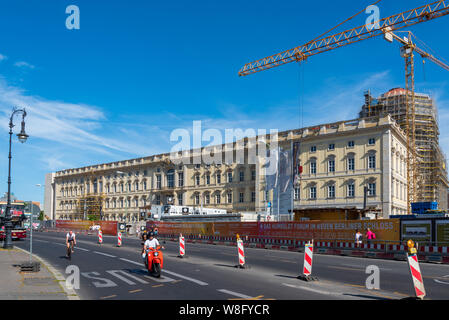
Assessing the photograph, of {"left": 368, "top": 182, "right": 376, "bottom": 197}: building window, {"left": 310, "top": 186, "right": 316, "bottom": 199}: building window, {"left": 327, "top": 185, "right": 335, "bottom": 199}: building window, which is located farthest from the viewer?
{"left": 310, "top": 186, "right": 316, "bottom": 199}: building window

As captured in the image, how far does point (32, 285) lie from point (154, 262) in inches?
146

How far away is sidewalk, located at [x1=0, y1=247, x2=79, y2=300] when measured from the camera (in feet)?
35.0

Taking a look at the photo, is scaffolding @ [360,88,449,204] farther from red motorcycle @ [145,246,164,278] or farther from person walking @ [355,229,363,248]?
red motorcycle @ [145,246,164,278]

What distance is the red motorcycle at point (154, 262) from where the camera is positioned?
14.4 meters

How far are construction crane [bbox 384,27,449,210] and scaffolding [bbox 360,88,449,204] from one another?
0.61m

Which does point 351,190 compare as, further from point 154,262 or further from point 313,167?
point 154,262

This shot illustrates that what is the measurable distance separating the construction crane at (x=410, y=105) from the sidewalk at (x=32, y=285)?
57583 mm

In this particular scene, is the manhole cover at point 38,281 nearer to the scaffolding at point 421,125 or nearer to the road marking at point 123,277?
the road marking at point 123,277

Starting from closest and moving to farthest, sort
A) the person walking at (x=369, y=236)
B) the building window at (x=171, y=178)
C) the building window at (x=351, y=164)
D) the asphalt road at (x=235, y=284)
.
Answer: the asphalt road at (x=235, y=284), the person walking at (x=369, y=236), the building window at (x=351, y=164), the building window at (x=171, y=178)

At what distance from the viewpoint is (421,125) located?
75500 mm

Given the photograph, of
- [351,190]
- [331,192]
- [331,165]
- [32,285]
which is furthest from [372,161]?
[32,285]

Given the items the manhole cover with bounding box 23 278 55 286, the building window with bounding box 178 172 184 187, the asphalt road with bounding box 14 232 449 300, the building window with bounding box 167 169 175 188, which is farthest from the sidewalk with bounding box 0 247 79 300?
the building window with bounding box 167 169 175 188

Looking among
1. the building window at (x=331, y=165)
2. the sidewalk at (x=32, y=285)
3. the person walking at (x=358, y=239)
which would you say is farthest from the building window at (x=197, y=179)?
the sidewalk at (x=32, y=285)
